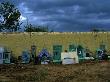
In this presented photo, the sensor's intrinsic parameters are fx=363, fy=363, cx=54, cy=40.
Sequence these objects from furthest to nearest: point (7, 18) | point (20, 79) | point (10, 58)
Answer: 1. point (7, 18)
2. point (10, 58)
3. point (20, 79)

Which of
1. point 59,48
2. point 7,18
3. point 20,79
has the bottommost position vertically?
point 20,79

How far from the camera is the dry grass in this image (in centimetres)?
3853

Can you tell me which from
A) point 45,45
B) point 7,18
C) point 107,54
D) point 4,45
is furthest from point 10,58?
point 7,18

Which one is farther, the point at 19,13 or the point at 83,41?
the point at 19,13

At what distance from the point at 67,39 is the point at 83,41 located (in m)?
1.85

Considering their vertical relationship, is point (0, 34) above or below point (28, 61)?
above

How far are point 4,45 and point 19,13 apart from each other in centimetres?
1624

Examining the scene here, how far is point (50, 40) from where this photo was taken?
39.2 meters

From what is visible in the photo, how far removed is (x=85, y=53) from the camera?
39.6 meters

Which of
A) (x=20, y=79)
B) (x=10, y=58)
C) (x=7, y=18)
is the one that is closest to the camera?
(x=20, y=79)

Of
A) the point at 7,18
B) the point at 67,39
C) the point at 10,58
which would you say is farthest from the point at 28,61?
the point at 7,18

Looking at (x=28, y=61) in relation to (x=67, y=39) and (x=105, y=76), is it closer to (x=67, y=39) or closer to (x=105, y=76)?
(x=67, y=39)

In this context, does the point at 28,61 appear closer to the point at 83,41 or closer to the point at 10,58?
the point at 10,58

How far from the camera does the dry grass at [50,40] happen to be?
38.5 meters
